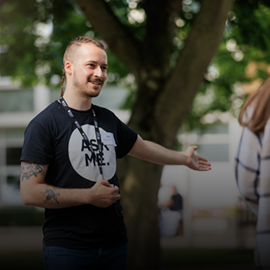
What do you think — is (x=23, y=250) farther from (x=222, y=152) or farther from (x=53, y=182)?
(x=222, y=152)

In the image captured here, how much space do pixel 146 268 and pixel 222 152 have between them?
44.9 ft

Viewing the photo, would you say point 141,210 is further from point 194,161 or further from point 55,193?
point 55,193

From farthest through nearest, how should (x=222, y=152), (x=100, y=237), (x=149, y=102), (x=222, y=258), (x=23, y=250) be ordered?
(x=222, y=152) < (x=23, y=250) < (x=222, y=258) < (x=149, y=102) < (x=100, y=237)

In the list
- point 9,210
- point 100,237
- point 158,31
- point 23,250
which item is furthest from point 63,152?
point 9,210

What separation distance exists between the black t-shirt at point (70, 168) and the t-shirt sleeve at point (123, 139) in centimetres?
25

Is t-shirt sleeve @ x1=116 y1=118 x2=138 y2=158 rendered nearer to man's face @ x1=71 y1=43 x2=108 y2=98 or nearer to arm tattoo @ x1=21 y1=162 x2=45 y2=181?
man's face @ x1=71 y1=43 x2=108 y2=98

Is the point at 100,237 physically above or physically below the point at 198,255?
above

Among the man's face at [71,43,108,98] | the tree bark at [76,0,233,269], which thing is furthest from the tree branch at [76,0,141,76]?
the man's face at [71,43,108,98]

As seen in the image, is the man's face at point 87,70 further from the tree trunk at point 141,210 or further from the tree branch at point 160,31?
the tree branch at point 160,31

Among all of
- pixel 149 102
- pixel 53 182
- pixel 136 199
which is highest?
pixel 149 102

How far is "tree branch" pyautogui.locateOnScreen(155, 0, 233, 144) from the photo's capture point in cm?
461

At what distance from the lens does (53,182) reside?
1.92 metres

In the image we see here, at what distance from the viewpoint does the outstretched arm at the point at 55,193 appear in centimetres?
180

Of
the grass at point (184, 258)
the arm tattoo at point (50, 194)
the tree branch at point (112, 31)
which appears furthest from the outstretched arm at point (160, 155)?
the grass at point (184, 258)
